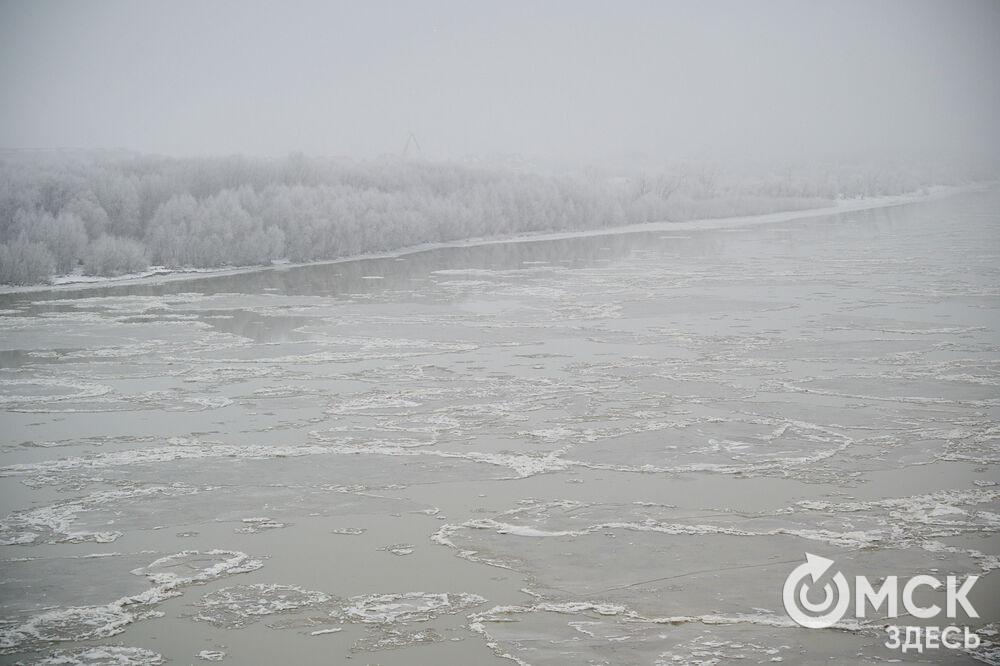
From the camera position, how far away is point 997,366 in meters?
11.0

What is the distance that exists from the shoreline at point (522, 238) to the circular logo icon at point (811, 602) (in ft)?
56.4

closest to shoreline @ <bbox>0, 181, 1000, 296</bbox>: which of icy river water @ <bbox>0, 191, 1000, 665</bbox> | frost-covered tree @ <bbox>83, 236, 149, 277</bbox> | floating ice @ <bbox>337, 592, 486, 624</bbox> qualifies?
frost-covered tree @ <bbox>83, 236, 149, 277</bbox>

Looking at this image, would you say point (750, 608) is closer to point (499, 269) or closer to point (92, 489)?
point (92, 489)

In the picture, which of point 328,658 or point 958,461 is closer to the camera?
point 328,658

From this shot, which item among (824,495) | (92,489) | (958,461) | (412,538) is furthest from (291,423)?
(958,461)

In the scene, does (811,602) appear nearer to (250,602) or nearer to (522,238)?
(250,602)

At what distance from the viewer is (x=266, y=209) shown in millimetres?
26828

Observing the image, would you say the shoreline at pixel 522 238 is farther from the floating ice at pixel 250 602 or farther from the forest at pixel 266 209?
the floating ice at pixel 250 602

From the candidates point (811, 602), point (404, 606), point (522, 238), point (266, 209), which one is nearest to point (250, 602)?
point (404, 606)

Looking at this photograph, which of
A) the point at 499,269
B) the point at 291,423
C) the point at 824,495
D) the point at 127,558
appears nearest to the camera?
the point at 127,558

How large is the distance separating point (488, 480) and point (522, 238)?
2515cm

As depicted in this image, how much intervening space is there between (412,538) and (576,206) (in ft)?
103

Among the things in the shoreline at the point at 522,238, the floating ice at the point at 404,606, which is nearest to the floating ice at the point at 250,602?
the floating ice at the point at 404,606

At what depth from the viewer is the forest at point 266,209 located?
22.7m
